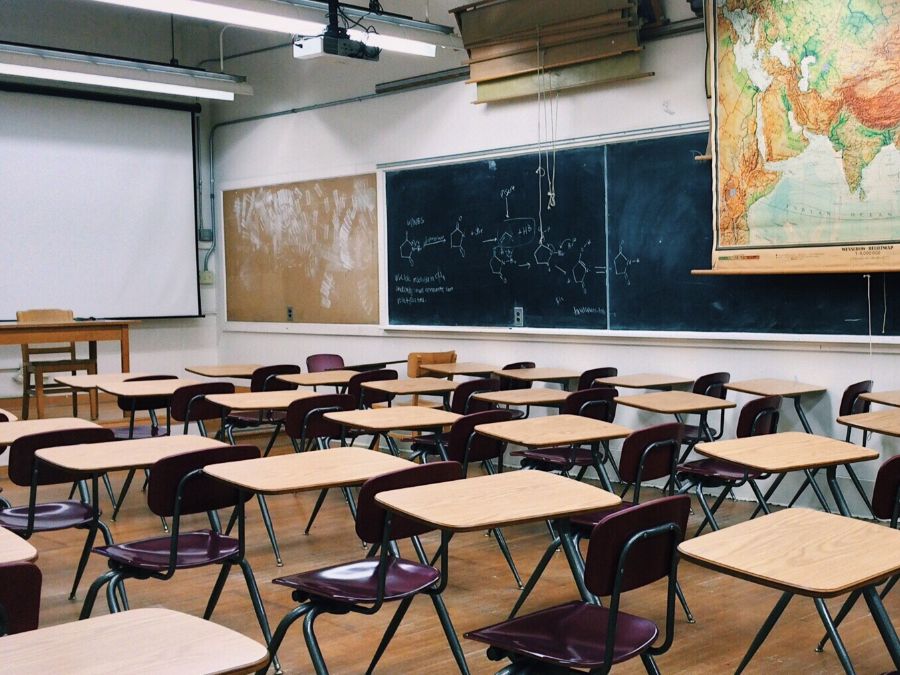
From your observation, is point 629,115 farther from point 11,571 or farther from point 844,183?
point 11,571

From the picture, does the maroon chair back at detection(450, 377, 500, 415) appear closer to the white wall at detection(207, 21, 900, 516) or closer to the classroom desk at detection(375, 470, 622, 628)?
the white wall at detection(207, 21, 900, 516)

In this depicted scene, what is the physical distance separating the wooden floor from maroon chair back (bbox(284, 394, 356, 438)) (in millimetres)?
554

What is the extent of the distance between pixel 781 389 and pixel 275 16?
3889 mm

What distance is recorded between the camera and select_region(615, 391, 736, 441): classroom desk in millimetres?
4883

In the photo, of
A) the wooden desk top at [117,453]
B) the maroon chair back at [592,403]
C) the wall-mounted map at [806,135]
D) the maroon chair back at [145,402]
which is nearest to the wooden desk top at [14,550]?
the wooden desk top at [117,453]

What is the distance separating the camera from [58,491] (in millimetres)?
6352

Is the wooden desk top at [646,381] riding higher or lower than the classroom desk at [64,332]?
lower

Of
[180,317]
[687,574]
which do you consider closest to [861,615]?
[687,574]

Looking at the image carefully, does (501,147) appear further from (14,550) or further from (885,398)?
(14,550)

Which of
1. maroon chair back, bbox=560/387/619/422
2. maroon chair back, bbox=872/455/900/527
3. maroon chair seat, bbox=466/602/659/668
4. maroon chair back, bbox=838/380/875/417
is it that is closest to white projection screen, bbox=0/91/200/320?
maroon chair back, bbox=560/387/619/422

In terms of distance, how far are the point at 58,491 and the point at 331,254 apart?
3713 mm

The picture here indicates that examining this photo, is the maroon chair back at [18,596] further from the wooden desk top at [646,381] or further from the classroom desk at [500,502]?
the wooden desk top at [646,381]

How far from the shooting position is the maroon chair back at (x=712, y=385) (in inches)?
231

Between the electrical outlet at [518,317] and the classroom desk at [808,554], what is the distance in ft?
16.1
